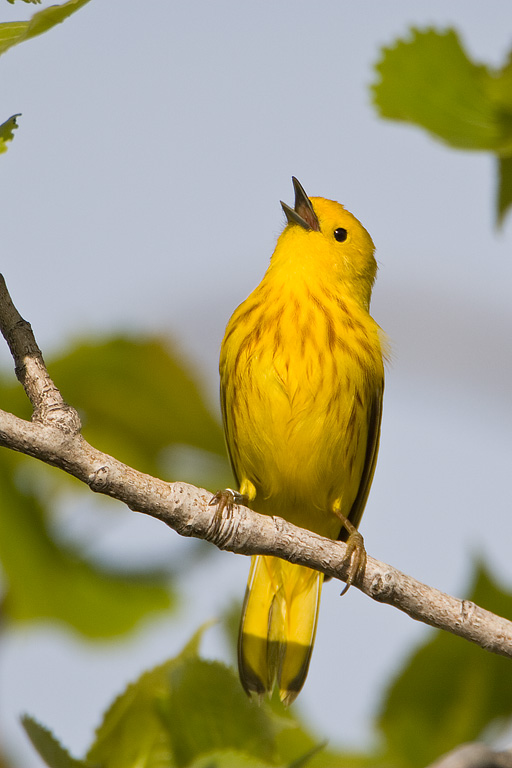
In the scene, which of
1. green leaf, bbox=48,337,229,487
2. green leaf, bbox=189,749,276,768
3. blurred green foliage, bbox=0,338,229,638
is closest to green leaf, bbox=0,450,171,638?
blurred green foliage, bbox=0,338,229,638

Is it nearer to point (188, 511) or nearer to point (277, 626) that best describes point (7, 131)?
point (188, 511)

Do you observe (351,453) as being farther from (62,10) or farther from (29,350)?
(62,10)

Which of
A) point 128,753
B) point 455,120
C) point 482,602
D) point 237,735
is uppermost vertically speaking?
point 455,120

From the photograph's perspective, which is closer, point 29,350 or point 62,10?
point 62,10

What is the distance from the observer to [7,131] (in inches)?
77.4

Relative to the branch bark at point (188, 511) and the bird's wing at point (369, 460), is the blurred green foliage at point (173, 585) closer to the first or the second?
the branch bark at point (188, 511)

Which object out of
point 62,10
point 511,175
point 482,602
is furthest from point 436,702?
point 62,10

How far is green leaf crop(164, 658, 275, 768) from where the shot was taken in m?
2.27

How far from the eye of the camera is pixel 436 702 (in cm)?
281

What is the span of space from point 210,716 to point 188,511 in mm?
510

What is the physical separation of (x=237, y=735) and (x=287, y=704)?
1.22 metres

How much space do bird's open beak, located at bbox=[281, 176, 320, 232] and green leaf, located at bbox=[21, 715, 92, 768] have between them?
280cm

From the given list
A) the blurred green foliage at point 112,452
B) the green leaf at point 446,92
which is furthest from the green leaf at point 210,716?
the green leaf at point 446,92

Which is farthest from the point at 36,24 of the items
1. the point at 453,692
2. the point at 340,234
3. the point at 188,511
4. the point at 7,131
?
the point at 340,234
